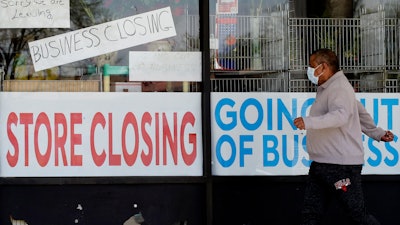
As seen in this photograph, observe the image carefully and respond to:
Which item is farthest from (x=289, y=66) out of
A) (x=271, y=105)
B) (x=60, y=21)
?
(x=60, y=21)

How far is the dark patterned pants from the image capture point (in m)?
5.34

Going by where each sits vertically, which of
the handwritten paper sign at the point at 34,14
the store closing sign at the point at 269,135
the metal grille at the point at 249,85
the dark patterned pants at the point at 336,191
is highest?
the handwritten paper sign at the point at 34,14

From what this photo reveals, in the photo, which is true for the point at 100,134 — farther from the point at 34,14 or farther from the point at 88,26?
the point at 34,14

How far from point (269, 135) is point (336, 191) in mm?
1092

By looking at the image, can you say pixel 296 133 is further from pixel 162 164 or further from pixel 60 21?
pixel 60 21

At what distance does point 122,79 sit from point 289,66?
1342mm

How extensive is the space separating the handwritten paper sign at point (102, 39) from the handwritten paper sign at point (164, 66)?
0.41 feet

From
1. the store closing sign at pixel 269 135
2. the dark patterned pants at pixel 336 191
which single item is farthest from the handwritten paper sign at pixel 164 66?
the dark patterned pants at pixel 336 191

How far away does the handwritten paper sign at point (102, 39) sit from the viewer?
6.19 metres

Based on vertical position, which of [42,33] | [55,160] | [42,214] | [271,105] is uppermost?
[42,33]

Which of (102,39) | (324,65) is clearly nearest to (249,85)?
(324,65)

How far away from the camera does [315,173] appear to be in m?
5.46

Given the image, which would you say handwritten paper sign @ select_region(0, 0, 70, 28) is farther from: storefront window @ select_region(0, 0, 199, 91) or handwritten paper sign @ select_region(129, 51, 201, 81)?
handwritten paper sign @ select_region(129, 51, 201, 81)

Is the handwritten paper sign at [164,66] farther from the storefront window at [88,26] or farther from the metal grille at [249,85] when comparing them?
the metal grille at [249,85]
